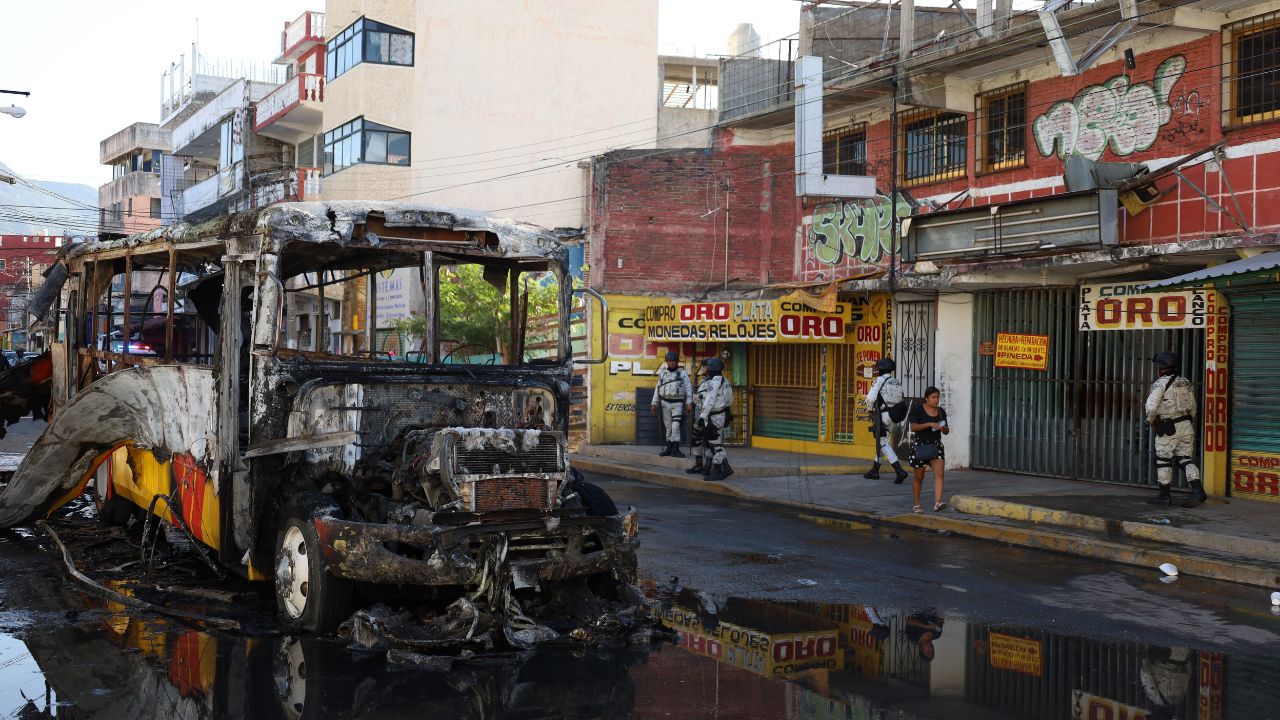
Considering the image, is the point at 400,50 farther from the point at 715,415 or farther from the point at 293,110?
the point at 715,415

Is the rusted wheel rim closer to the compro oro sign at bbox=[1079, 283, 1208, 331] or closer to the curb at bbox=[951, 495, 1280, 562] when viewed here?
the curb at bbox=[951, 495, 1280, 562]

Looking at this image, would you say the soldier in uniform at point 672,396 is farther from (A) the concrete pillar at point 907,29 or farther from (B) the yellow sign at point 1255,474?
(B) the yellow sign at point 1255,474

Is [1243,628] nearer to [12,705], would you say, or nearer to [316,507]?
[316,507]

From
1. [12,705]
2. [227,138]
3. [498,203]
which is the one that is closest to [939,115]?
[12,705]

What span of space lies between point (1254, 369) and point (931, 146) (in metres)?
6.83

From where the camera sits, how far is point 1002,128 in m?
17.7

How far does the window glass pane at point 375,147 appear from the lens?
115ft

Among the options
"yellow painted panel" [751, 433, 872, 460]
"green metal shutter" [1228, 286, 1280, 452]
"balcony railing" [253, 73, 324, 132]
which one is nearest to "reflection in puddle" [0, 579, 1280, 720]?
"green metal shutter" [1228, 286, 1280, 452]

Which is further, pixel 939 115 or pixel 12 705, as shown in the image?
pixel 939 115

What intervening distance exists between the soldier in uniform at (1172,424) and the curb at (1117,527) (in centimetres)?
161

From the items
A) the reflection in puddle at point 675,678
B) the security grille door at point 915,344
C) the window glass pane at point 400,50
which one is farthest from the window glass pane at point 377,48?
the reflection in puddle at point 675,678

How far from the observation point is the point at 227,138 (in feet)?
144

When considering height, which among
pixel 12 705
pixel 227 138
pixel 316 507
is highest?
pixel 227 138

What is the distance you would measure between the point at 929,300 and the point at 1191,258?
5423 mm
